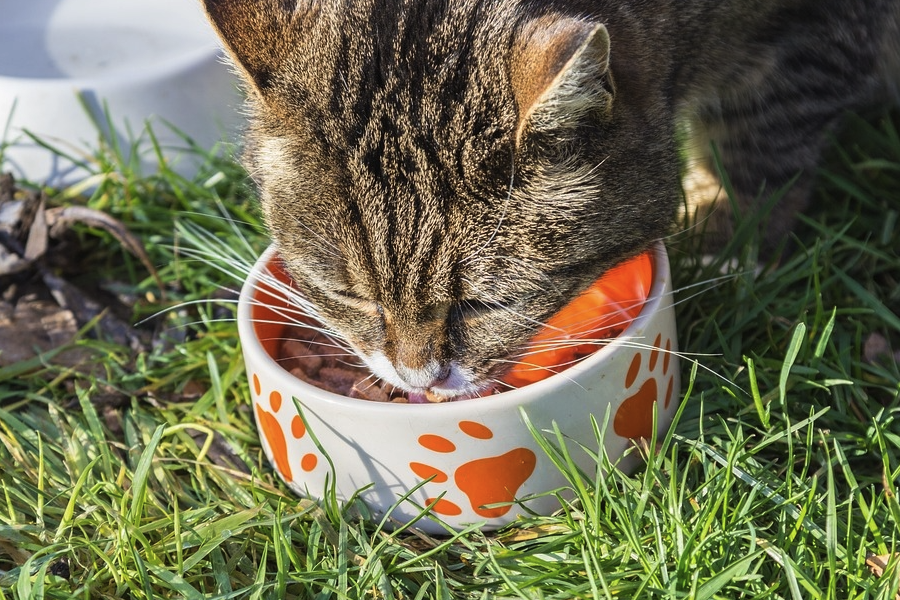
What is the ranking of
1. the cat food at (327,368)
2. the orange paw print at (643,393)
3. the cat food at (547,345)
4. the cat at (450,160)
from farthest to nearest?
the cat food at (327,368)
the cat food at (547,345)
the orange paw print at (643,393)
the cat at (450,160)

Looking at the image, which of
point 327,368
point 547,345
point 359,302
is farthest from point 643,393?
point 327,368

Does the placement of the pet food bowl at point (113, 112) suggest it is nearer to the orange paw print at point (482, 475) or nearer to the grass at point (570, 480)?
the grass at point (570, 480)

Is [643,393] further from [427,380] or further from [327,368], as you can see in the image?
[327,368]

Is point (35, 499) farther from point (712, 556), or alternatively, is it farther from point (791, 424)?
point (791, 424)

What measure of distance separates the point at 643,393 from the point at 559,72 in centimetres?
69

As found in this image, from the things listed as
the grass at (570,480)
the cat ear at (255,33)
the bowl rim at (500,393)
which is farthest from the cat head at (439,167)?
the grass at (570,480)

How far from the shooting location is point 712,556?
1.57 meters

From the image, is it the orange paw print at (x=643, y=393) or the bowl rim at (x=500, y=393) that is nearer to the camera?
the bowl rim at (x=500, y=393)

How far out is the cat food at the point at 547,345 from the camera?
1804mm

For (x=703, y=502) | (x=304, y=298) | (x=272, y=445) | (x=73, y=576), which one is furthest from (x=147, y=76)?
(x=703, y=502)

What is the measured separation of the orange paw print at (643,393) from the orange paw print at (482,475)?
0.20 m

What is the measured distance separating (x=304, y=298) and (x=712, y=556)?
2.98 feet

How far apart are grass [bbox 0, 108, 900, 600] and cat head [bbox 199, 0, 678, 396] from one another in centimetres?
33

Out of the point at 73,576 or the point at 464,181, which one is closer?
the point at 464,181
